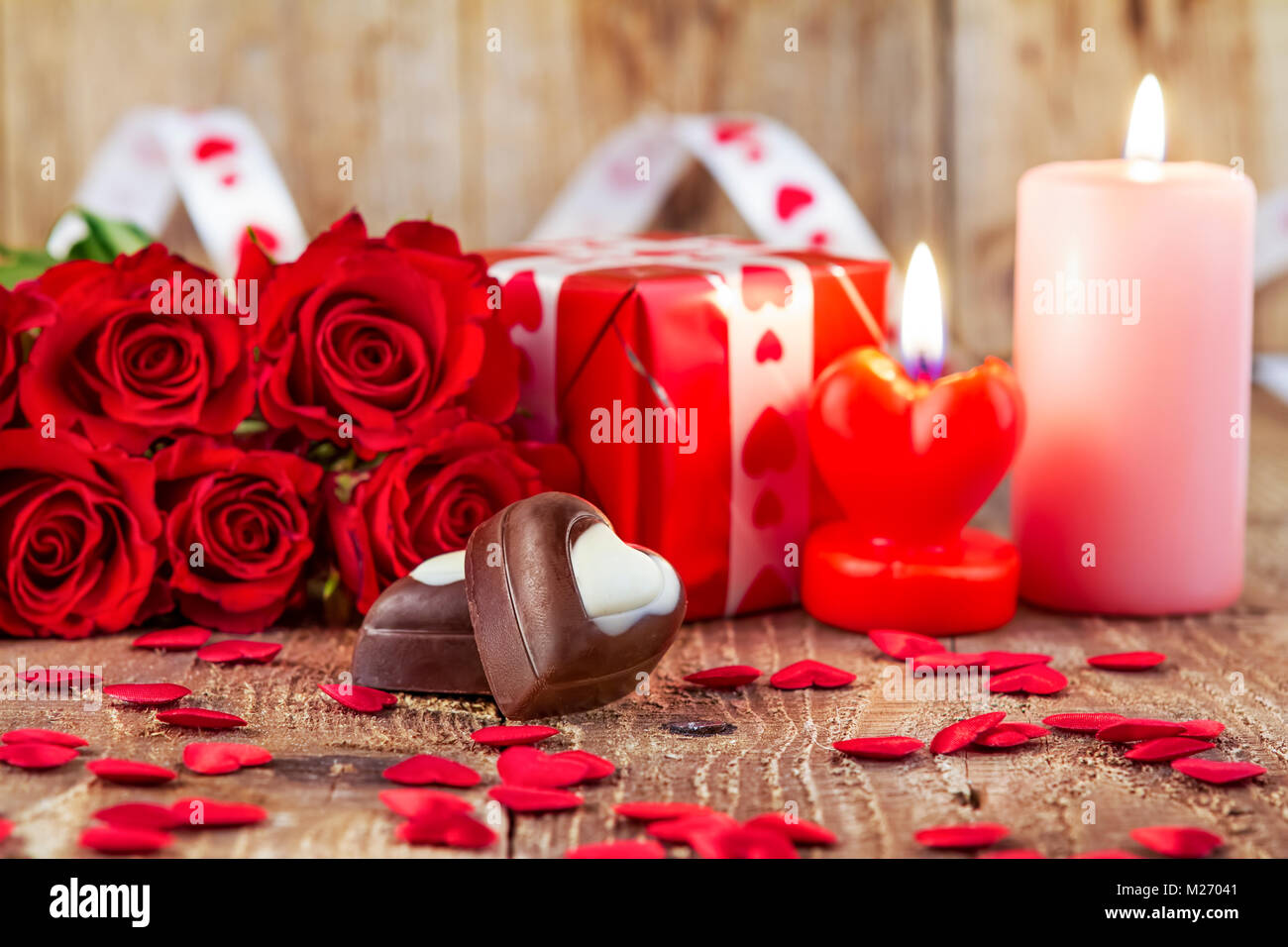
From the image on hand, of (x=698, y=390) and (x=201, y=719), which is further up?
(x=698, y=390)

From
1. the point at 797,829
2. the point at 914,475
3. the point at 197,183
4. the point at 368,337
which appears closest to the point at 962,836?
the point at 797,829

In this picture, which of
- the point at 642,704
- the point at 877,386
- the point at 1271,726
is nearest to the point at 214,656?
the point at 642,704

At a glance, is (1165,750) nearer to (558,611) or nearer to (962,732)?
(962,732)

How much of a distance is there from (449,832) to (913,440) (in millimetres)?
334

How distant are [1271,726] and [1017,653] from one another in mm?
124

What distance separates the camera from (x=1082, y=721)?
61 centimetres

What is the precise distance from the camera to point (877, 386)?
2.40 feet

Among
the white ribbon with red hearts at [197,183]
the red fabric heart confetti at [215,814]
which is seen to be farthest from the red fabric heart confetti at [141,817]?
the white ribbon with red hearts at [197,183]

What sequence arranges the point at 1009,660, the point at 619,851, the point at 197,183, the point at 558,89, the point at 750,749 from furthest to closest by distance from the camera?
the point at 558,89
the point at 197,183
the point at 1009,660
the point at 750,749
the point at 619,851

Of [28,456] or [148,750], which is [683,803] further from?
[28,456]

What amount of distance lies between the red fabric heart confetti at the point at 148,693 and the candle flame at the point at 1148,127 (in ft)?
1.80

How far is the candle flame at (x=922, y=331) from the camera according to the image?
0.75 meters
